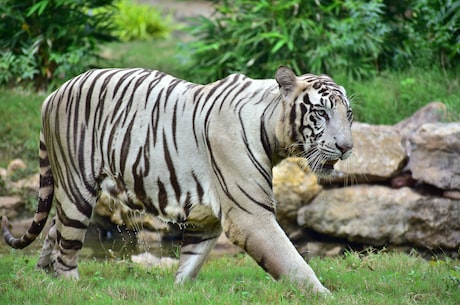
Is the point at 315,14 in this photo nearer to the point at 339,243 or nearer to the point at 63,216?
the point at 339,243

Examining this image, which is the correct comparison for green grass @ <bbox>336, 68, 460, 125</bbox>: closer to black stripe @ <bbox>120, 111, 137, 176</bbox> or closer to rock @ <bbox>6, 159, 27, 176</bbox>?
rock @ <bbox>6, 159, 27, 176</bbox>

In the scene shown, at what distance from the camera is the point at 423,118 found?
9.52 metres

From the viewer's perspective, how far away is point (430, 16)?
35.0 ft

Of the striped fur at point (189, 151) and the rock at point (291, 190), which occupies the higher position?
the striped fur at point (189, 151)

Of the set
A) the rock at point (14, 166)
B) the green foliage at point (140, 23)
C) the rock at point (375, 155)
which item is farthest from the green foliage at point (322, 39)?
the green foliage at point (140, 23)

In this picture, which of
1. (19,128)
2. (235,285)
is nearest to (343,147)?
(235,285)

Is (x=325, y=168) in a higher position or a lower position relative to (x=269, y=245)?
higher

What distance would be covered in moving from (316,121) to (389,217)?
3.90m

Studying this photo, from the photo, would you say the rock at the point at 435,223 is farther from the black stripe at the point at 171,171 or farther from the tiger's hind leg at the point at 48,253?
the tiger's hind leg at the point at 48,253

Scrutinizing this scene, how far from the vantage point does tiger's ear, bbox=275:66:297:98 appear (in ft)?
17.3

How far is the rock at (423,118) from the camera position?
944 cm

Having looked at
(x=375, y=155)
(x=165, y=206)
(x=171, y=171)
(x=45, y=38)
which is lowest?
(x=45, y=38)

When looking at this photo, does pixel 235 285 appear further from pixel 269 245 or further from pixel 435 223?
pixel 435 223

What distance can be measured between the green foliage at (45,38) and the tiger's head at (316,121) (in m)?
7.42
